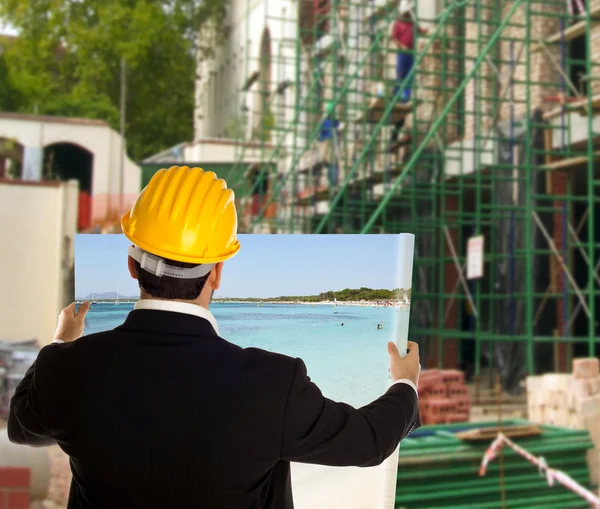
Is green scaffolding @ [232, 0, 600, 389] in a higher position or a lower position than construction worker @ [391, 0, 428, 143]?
lower

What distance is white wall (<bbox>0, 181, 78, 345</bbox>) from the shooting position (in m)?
17.5

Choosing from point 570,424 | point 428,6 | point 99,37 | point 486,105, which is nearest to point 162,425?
point 570,424

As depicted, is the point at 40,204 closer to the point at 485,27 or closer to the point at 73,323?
the point at 485,27

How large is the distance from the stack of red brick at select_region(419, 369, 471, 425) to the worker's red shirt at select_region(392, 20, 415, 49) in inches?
245

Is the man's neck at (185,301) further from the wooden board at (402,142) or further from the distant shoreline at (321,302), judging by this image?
the wooden board at (402,142)

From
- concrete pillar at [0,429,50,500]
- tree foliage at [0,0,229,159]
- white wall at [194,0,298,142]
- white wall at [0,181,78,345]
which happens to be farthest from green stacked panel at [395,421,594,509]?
tree foliage at [0,0,229,159]

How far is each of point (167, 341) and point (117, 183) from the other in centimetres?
2449

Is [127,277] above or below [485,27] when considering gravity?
below

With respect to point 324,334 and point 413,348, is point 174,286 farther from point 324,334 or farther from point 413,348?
point 413,348

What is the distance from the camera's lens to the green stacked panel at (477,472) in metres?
5.80

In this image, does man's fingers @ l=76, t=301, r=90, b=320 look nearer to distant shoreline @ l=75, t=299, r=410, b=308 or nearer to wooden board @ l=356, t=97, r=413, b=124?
distant shoreline @ l=75, t=299, r=410, b=308

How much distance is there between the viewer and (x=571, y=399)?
8195 mm

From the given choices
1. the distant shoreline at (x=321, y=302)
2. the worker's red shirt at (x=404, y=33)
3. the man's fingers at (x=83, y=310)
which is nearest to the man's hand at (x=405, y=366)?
the distant shoreline at (x=321, y=302)

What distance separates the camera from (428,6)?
606 inches
